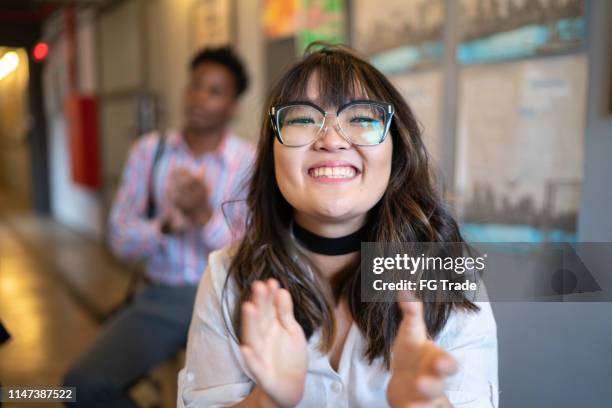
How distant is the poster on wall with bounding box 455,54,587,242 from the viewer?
4.23 feet

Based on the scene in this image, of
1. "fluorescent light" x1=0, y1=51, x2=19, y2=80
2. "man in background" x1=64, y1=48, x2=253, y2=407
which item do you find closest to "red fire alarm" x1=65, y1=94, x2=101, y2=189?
"man in background" x1=64, y1=48, x2=253, y2=407

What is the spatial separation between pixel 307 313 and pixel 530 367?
0.37 meters

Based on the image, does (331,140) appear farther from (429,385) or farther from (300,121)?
(429,385)

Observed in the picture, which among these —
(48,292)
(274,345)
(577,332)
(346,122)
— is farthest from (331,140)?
(48,292)

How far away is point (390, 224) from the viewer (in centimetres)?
99

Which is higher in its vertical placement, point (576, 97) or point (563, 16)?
point (563, 16)

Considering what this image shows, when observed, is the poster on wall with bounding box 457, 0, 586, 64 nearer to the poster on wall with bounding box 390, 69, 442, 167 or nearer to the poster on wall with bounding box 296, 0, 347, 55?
the poster on wall with bounding box 390, 69, 442, 167

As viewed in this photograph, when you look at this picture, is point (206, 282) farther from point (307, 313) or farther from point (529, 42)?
point (529, 42)

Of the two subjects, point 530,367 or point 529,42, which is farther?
point 529,42

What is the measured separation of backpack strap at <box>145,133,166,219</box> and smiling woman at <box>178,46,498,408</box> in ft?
3.10

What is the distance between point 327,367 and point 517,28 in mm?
1020

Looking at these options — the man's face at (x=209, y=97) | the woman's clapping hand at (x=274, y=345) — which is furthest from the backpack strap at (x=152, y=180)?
the woman's clapping hand at (x=274, y=345)

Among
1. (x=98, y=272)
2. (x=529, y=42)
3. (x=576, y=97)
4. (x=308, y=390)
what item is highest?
(x=529, y=42)

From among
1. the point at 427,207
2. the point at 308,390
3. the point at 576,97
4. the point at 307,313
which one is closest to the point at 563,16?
the point at 576,97
